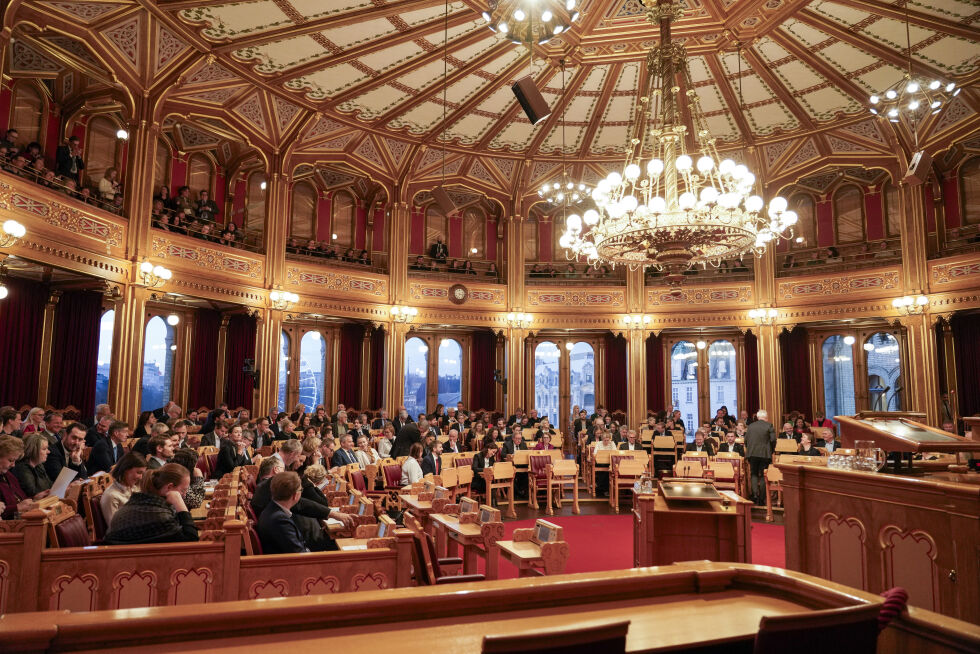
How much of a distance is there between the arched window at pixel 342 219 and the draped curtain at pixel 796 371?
11.2 m

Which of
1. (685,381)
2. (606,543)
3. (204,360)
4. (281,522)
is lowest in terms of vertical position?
(606,543)

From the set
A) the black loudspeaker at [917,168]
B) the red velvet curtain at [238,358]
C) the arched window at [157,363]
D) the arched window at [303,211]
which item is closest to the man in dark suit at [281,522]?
the black loudspeaker at [917,168]

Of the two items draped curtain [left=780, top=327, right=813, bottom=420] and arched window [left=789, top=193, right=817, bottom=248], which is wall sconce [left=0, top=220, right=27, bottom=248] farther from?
arched window [left=789, top=193, right=817, bottom=248]

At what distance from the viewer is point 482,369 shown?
1688 centimetres

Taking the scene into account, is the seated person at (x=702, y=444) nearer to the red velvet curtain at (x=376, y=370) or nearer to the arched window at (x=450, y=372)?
the arched window at (x=450, y=372)

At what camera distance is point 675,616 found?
66.3 inches

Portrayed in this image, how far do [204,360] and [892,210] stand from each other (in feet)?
53.5

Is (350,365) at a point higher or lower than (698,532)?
higher

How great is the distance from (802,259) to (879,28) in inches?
262

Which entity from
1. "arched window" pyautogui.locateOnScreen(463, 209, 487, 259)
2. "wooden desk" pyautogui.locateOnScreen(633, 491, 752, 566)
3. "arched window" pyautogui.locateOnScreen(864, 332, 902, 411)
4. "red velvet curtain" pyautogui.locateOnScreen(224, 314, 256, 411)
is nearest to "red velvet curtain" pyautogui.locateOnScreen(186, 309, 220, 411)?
"red velvet curtain" pyautogui.locateOnScreen(224, 314, 256, 411)

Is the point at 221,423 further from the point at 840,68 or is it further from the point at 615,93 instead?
the point at 840,68

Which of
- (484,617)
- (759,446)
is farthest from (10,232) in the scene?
(759,446)

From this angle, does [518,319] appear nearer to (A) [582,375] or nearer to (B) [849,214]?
(A) [582,375]

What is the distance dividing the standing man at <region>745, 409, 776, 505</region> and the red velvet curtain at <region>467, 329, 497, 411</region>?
8.04 metres
